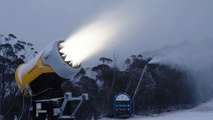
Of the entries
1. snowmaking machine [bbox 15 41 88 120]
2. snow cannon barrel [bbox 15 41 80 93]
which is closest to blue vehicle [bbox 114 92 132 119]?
snowmaking machine [bbox 15 41 88 120]

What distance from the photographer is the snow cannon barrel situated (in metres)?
5.45

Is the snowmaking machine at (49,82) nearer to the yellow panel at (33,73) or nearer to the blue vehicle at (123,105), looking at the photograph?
the yellow panel at (33,73)

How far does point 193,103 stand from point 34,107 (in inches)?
1872

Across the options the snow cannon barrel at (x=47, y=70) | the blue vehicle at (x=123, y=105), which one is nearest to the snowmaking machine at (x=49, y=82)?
the snow cannon barrel at (x=47, y=70)

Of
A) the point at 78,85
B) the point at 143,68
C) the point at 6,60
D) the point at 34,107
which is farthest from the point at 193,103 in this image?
the point at 34,107

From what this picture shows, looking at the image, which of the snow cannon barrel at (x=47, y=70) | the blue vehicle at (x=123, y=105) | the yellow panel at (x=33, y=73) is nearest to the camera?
the snow cannon barrel at (x=47, y=70)

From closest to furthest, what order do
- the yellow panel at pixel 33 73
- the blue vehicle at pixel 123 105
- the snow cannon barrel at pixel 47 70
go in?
the snow cannon barrel at pixel 47 70 < the yellow panel at pixel 33 73 < the blue vehicle at pixel 123 105

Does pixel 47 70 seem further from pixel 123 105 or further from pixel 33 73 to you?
pixel 123 105

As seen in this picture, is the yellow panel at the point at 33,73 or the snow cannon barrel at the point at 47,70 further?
the yellow panel at the point at 33,73

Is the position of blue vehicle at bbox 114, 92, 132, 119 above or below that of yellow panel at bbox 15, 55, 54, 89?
below

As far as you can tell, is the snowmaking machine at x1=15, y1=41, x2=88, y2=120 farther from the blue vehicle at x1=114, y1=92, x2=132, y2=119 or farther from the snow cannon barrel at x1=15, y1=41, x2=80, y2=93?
the blue vehicle at x1=114, y1=92, x2=132, y2=119

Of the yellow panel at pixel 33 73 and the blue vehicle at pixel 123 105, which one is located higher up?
the yellow panel at pixel 33 73

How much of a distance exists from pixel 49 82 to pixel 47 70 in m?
0.33

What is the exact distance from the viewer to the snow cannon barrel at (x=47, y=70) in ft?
17.9
